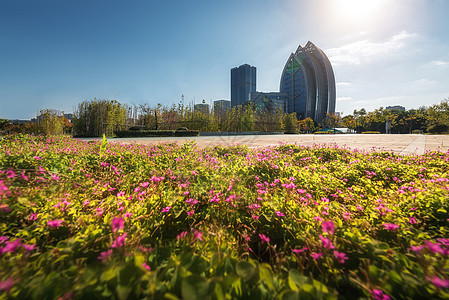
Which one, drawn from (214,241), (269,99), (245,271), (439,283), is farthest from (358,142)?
(269,99)

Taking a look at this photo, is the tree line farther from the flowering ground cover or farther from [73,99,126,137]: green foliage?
the flowering ground cover

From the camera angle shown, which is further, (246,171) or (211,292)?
(246,171)

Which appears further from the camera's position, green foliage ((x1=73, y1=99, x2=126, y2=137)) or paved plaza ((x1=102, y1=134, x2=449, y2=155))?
green foliage ((x1=73, y1=99, x2=126, y2=137))

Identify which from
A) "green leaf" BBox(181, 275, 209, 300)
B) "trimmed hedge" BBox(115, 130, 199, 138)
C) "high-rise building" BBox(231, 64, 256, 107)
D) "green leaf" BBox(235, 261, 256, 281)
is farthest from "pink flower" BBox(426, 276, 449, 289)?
"high-rise building" BBox(231, 64, 256, 107)

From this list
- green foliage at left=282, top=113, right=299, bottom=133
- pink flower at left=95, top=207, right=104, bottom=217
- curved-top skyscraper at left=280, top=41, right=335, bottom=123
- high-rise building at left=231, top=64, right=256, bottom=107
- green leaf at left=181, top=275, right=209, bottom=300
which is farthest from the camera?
high-rise building at left=231, top=64, right=256, bottom=107

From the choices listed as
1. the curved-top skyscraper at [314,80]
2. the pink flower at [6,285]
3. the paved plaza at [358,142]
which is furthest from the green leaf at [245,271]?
the curved-top skyscraper at [314,80]

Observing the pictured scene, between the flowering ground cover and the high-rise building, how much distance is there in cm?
13695

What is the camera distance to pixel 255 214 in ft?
4.73

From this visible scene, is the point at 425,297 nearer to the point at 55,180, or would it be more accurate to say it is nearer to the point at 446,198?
the point at 446,198

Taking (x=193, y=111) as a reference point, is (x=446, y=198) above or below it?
below

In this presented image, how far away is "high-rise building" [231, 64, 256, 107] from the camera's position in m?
136

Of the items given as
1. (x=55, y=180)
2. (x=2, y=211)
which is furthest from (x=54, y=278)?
(x=55, y=180)

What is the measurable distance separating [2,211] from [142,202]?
773 millimetres

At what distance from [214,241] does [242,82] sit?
146 m
